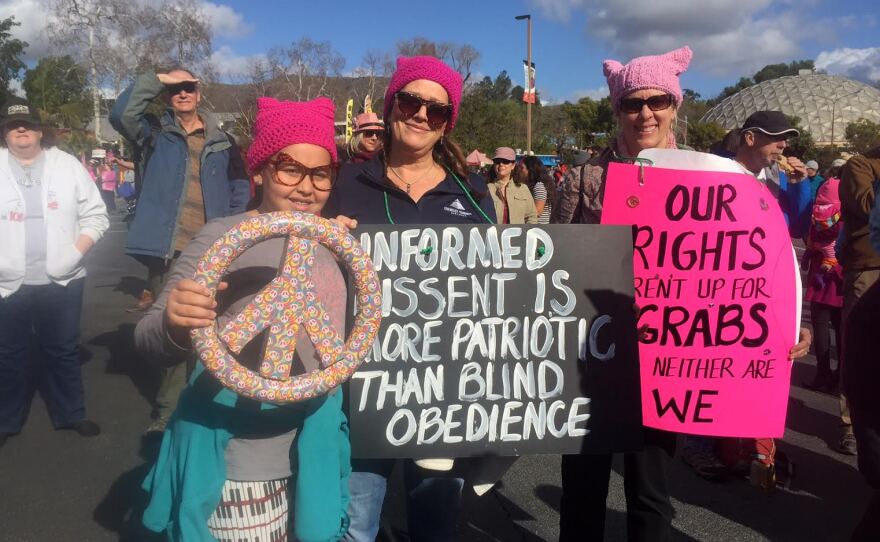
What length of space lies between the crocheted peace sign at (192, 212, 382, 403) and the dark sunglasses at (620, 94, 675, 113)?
1263 millimetres

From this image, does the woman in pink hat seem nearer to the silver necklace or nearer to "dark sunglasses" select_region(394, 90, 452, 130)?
"dark sunglasses" select_region(394, 90, 452, 130)

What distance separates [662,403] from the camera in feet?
7.54

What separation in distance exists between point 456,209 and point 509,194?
6.57 m

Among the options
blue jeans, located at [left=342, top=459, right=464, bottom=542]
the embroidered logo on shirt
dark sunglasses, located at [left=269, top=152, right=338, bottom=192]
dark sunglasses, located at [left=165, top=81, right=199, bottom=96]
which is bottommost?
blue jeans, located at [left=342, top=459, right=464, bottom=542]

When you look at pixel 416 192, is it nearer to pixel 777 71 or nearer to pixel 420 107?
pixel 420 107

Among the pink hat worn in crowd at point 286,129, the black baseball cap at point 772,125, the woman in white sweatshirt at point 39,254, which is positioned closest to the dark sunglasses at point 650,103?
the pink hat worn in crowd at point 286,129

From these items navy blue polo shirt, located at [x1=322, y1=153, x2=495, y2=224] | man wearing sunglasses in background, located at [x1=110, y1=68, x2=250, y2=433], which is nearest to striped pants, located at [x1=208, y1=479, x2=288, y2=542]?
navy blue polo shirt, located at [x1=322, y1=153, x2=495, y2=224]

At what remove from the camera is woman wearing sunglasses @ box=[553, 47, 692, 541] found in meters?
2.38

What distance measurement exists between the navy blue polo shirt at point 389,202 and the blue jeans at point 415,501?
0.82 metres

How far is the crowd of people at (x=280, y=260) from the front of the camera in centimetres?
171

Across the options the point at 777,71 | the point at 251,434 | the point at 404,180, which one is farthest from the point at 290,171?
the point at 777,71

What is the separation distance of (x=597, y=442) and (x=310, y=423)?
100 centimetres

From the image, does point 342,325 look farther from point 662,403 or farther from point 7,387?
point 7,387

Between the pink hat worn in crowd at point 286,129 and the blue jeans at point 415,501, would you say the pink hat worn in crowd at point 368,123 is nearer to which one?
the pink hat worn in crowd at point 286,129
